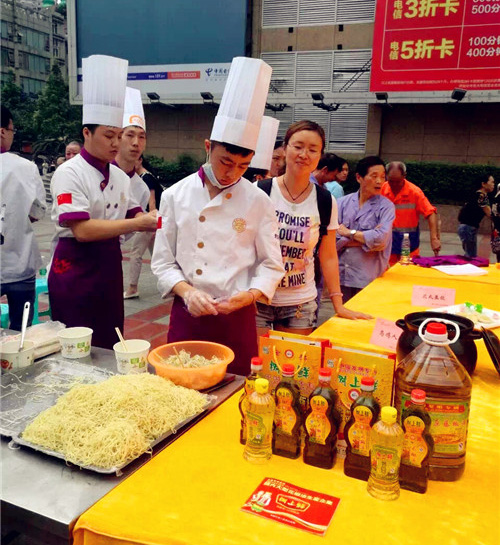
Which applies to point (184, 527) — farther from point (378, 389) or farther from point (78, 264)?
point (78, 264)

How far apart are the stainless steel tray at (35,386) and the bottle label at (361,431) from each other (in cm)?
73

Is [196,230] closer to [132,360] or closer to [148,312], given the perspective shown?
[132,360]

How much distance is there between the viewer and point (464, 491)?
990 millimetres

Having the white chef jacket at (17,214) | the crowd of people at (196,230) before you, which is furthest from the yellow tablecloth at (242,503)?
the white chef jacket at (17,214)

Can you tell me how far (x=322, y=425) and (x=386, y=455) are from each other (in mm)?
150

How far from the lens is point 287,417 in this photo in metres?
1.07

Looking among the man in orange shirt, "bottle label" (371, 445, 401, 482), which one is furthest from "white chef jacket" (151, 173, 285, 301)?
the man in orange shirt

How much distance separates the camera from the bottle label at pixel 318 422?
40.2 inches

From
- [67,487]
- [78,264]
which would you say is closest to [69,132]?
[78,264]

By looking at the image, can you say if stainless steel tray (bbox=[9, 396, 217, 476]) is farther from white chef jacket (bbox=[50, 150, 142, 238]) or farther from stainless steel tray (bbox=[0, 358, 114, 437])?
white chef jacket (bbox=[50, 150, 142, 238])

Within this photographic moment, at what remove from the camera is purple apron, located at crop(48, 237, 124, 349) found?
2.13 meters

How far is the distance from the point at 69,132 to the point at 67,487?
636 inches

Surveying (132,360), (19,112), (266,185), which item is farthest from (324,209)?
(19,112)

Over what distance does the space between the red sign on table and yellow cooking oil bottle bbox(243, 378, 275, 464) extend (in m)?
0.08
